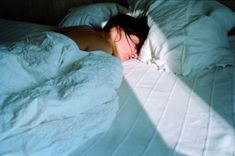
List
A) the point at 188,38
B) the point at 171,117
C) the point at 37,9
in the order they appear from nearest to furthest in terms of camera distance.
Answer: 1. the point at 171,117
2. the point at 188,38
3. the point at 37,9

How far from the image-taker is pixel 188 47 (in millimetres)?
1308

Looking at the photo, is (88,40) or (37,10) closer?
(88,40)

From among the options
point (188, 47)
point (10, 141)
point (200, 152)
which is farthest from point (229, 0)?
point (10, 141)

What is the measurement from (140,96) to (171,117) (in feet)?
0.59

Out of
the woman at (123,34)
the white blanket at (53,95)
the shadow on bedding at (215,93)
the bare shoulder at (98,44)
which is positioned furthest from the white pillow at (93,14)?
the shadow on bedding at (215,93)

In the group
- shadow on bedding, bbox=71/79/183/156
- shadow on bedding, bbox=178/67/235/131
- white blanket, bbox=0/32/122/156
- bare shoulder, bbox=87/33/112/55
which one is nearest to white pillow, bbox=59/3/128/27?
bare shoulder, bbox=87/33/112/55

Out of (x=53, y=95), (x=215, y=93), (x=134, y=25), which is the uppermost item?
(x=53, y=95)

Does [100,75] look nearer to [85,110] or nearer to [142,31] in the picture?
[85,110]

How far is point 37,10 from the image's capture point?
2180 millimetres

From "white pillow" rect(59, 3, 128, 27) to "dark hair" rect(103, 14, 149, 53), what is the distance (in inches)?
5.8

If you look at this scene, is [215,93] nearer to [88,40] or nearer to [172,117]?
[172,117]

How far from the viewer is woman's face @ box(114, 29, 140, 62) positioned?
1.46m

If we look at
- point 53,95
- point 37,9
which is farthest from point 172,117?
point 37,9

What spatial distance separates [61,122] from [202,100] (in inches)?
20.6
